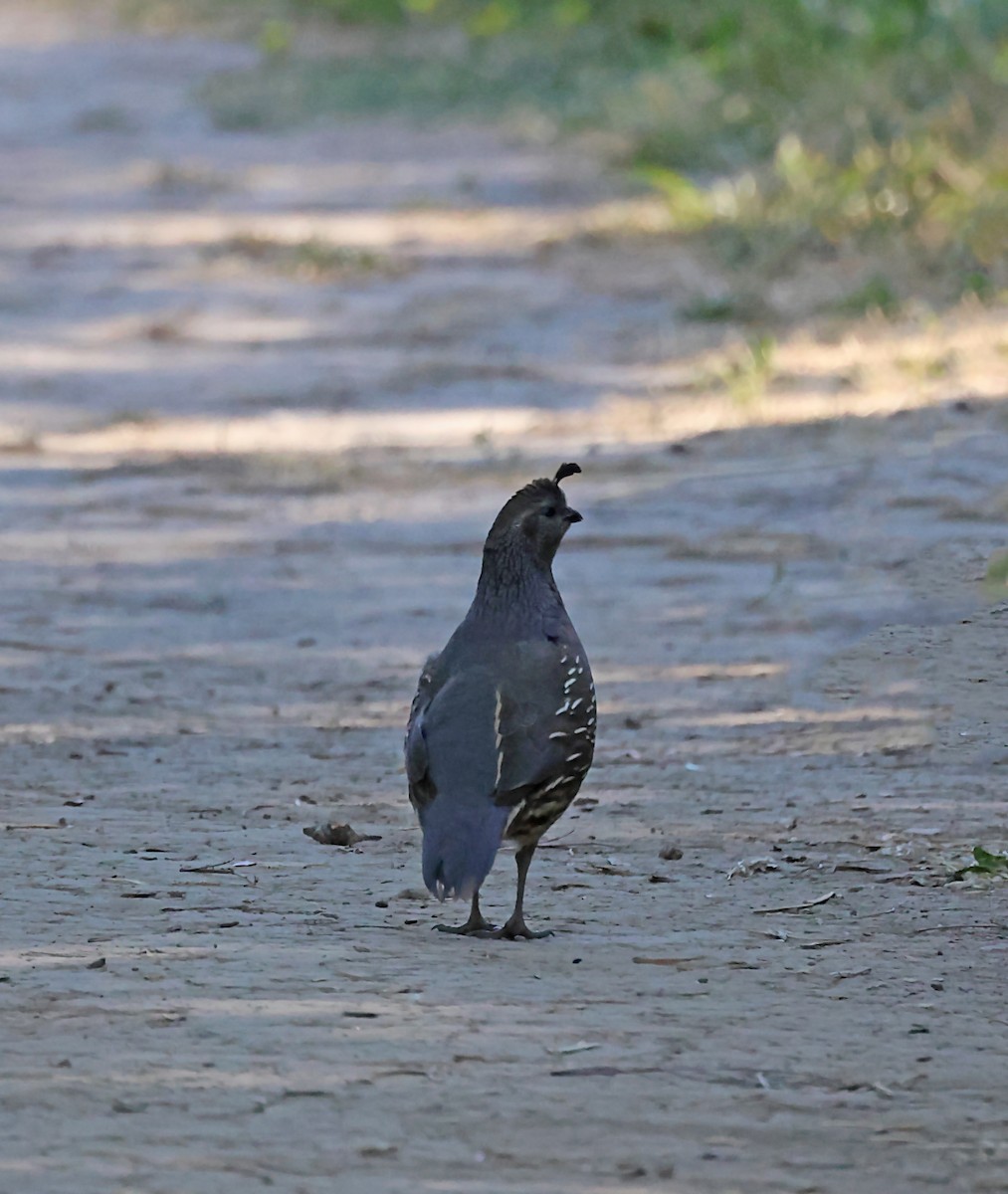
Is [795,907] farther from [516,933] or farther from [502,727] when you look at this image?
[502,727]

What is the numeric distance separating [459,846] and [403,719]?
2384 mm

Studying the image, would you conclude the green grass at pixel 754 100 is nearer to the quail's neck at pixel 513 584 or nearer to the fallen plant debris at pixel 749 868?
the fallen plant debris at pixel 749 868

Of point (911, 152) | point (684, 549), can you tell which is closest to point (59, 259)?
point (911, 152)

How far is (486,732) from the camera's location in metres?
4.86

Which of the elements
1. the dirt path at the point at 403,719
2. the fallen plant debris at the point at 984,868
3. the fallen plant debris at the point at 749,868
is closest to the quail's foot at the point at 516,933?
the dirt path at the point at 403,719

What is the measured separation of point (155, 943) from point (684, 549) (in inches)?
176

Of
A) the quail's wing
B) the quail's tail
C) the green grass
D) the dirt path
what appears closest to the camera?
the dirt path

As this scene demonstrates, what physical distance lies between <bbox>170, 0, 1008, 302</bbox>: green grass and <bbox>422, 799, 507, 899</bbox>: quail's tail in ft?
23.3

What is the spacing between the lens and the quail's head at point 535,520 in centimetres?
536

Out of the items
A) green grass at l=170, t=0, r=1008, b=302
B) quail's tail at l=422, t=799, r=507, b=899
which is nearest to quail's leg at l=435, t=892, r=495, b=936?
quail's tail at l=422, t=799, r=507, b=899

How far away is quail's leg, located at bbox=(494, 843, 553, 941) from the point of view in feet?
15.9

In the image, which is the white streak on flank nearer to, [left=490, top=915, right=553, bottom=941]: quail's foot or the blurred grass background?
[left=490, top=915, right=553, bottom=941]: quail's foot

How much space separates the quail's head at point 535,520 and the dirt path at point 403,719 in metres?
0.80

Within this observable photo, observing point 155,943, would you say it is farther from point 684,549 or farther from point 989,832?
point 684,549
